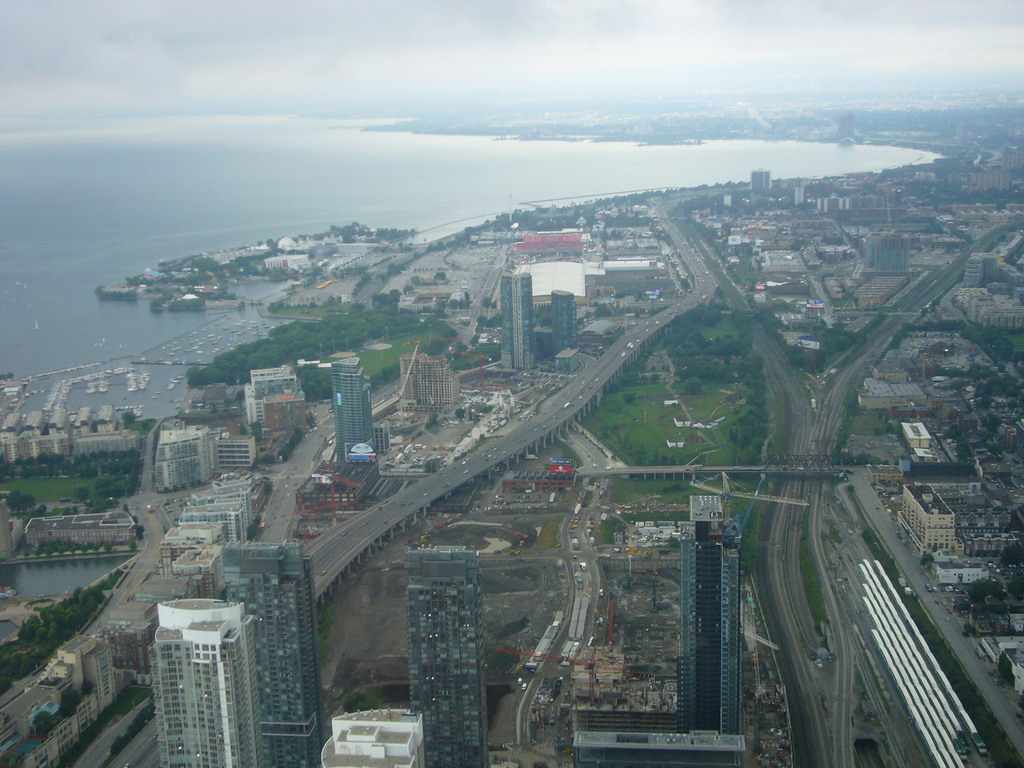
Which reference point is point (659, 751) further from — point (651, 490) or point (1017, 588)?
point (651, 490)

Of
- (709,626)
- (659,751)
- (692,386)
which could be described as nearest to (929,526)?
(709,626)

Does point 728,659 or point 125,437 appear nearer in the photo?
point 728,659

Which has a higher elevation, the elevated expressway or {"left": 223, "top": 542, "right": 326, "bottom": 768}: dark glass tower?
{"left": 223, "top": 542, "right": 326, "bottom": 768}: dark glass tower

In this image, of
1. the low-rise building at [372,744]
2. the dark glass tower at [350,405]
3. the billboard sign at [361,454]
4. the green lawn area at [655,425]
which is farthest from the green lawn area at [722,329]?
the low-rise building at [372,744]

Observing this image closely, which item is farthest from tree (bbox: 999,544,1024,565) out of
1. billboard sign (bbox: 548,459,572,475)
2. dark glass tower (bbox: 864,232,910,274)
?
dark glass tower (bbox: 864,232,910,274)

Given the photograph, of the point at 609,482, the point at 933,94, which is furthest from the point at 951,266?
the point at 933,94

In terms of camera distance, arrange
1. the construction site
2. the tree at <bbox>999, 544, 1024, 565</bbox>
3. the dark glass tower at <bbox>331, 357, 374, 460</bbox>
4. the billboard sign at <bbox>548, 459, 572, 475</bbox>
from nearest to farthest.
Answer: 1. the construction site
2. the tree at <bbox>999, 544, 1024, 565</bbox>
3. the billboard sign at <bbox>548, 459, 572, 475</bbox>
4. the dark glass tower at <bbox>331, 357, 374, 460</bbox>

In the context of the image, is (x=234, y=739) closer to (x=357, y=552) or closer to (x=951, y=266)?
(x=357, y=552)

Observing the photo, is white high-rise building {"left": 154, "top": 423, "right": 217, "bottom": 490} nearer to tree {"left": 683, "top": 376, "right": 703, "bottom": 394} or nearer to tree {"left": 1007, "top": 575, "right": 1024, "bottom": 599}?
tree {"left": 683, "top": 376, "right": 703, "bottom": 394}
